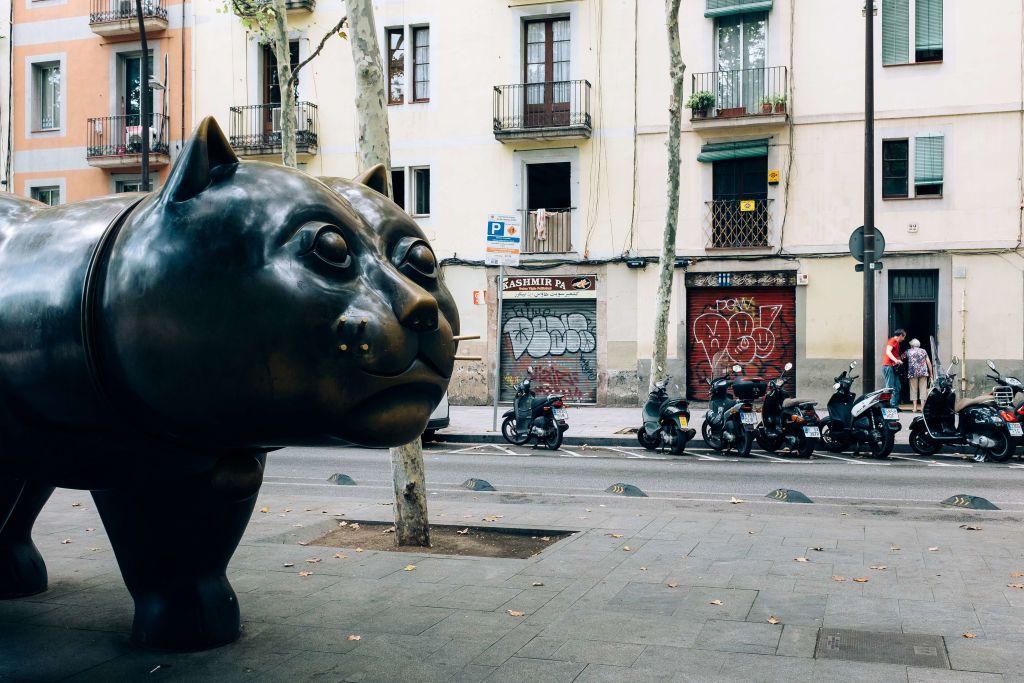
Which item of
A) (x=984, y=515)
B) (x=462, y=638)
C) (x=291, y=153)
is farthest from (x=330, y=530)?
(x=291, y=153)

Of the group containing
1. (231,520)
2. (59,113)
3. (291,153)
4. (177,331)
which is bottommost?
(231,520)

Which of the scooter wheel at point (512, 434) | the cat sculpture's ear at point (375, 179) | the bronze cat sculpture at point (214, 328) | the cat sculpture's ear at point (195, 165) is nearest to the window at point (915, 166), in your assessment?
the scooter wheel at point (512, 434)

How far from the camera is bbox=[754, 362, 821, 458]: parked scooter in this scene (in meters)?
13.3

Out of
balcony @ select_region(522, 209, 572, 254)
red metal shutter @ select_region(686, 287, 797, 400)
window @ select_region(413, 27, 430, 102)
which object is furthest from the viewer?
window @ select_region(413, 27, 430, 102)

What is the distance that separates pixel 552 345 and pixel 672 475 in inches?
486

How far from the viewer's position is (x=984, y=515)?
8.62 m

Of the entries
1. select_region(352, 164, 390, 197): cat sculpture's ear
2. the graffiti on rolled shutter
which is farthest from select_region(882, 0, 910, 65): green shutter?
select_region(352, 164, 390, 197): cat sculpture's ear

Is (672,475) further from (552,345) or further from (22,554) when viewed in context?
(552,345)

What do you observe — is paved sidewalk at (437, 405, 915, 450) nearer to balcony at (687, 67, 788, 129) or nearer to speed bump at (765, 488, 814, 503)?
speed bump at (765, 488, 814, 503)

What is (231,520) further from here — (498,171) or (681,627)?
(498,171)

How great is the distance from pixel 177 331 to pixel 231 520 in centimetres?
157

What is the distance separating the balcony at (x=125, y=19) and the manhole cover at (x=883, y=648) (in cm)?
2594

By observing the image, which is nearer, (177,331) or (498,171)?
(177,331)

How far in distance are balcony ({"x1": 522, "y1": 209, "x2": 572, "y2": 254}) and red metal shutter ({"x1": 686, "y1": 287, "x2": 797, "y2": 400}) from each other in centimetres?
323
